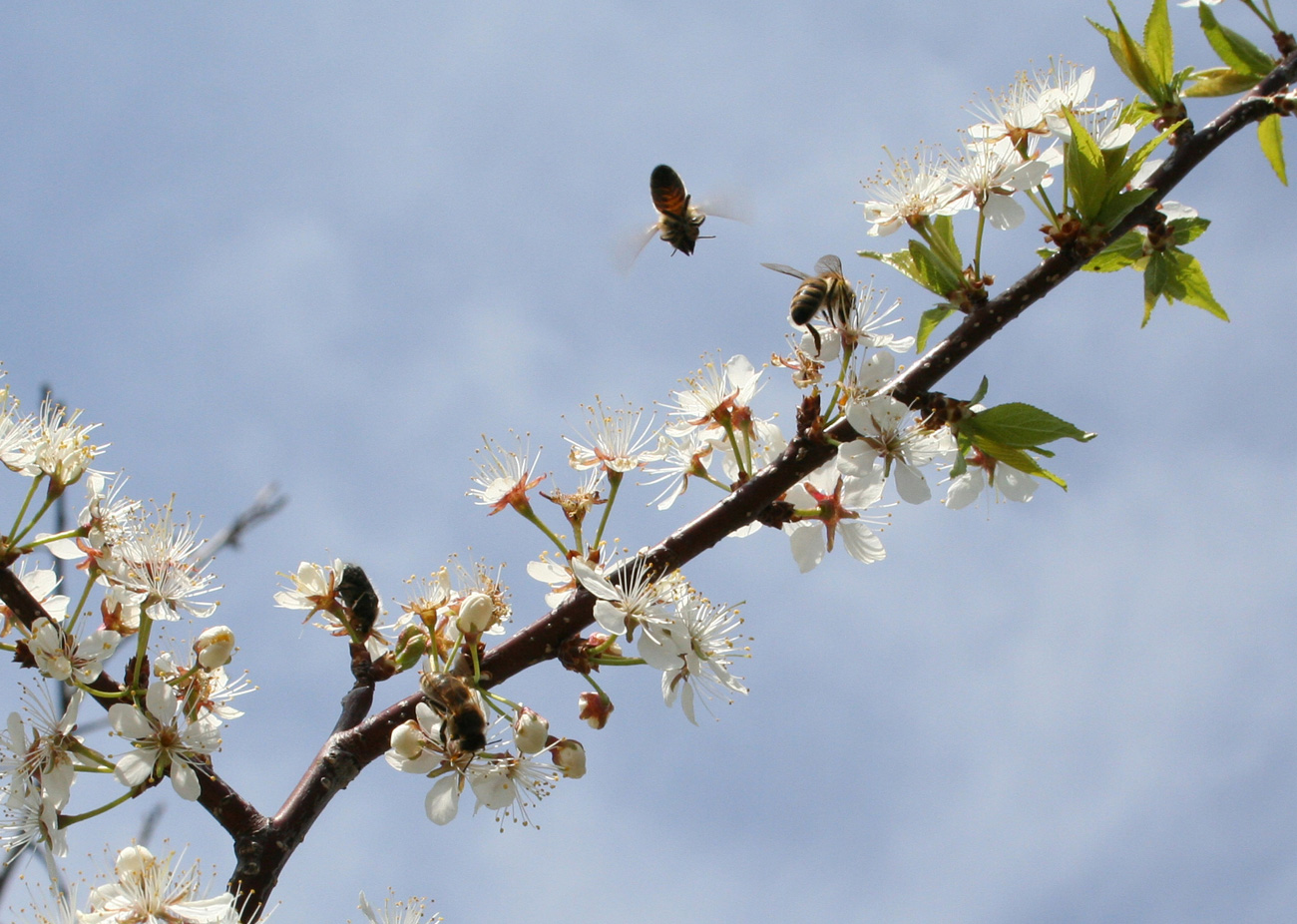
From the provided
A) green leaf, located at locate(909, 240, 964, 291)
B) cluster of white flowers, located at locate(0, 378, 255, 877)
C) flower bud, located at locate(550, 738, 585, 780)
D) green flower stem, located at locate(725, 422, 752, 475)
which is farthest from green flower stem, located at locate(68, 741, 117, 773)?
green leaf, located at locate(909, 240, 964, 291)

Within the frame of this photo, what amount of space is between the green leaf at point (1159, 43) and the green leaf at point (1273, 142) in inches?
12.7

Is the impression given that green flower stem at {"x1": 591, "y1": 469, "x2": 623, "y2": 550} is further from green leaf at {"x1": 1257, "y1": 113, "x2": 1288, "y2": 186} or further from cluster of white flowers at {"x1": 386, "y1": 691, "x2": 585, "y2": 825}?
green leaf at {"x1": 1257, "y1": 113, "x2": 1288, "y2": 186}

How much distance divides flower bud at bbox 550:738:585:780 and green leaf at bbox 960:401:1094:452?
126 cm

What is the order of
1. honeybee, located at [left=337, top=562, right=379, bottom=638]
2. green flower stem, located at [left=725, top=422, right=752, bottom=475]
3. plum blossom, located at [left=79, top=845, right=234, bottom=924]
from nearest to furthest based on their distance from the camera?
plum blossom, located at [left=79, top=845, right=234, bottom=924] → green flower stem, located at [left=725, top=422, right=752, bottom=475] → honeybee, located at [left=337, top=562, right=379, bottom=638]

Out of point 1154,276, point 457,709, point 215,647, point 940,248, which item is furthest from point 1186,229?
point 215,647

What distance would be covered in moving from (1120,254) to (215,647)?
99.3 inches

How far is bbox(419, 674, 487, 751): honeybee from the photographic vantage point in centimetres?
236

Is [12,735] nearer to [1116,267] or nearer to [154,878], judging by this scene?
[154,878]

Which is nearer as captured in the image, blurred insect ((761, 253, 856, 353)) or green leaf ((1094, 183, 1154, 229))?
green leaf ((1094, 183, 1154, 229))

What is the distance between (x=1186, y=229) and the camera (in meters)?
2.62

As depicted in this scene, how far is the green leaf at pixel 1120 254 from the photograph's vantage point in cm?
262

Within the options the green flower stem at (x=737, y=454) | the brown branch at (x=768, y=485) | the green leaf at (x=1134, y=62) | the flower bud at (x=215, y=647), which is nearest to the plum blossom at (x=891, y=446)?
the brown branch at (x=768, y=485)

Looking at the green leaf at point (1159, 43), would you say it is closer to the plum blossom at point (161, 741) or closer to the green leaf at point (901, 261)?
the green leaf at point (901, 261)

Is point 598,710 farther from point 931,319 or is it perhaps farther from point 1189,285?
point 1189,285
